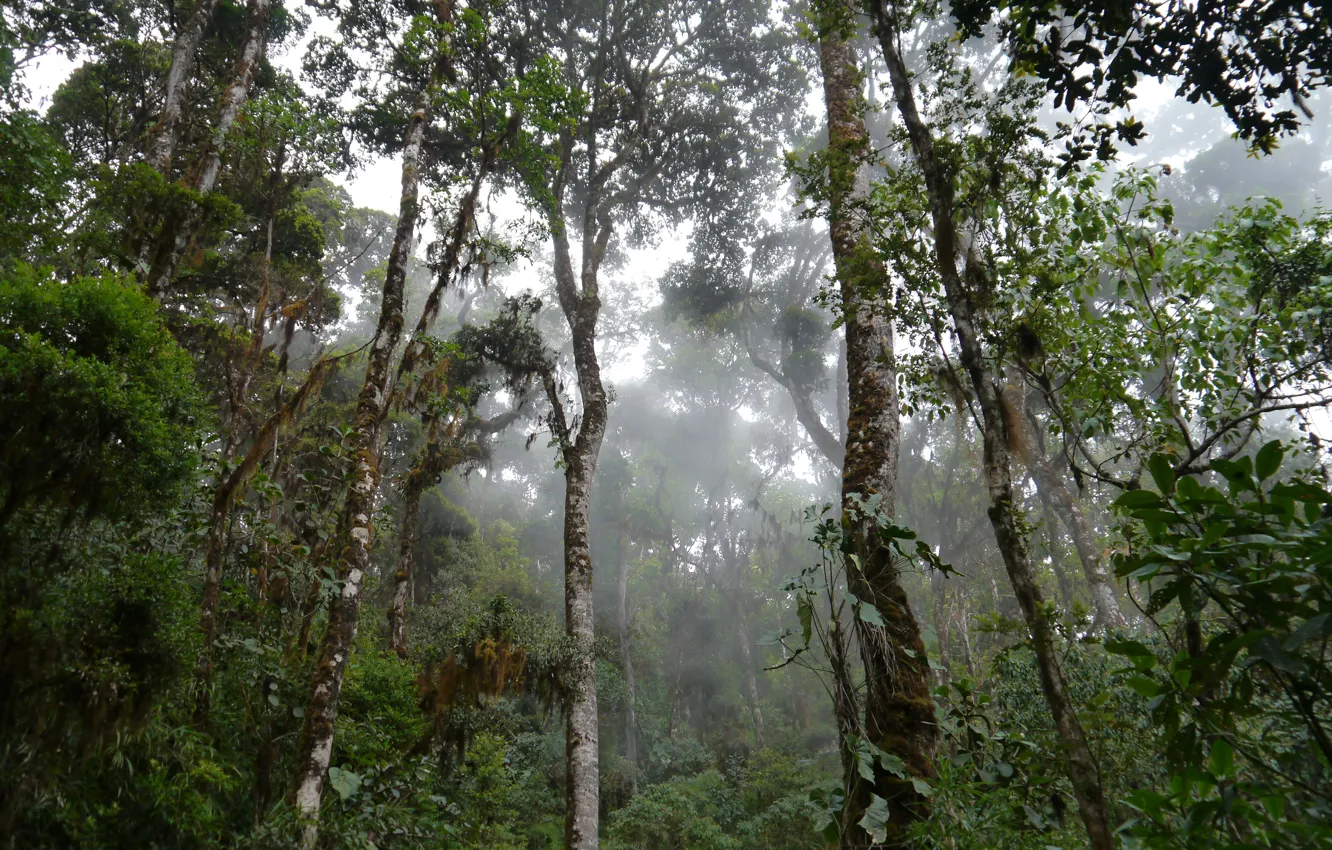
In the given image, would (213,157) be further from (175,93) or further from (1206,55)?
(1206,55)

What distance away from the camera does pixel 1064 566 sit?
51.7 ft

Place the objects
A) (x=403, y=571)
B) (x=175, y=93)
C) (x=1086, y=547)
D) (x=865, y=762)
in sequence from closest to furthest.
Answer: (x=865, y=762) → (x=175, y=93) → (x=403, y=571) → (x=1086, y=547)

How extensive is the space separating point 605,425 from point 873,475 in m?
5.11

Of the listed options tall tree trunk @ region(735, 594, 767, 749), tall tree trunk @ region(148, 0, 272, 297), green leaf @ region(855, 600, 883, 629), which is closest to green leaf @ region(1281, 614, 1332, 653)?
green leaf @ region(855, 600, 883, 629)

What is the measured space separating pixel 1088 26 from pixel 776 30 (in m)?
12.6

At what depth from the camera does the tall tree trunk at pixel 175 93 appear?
7.30 m

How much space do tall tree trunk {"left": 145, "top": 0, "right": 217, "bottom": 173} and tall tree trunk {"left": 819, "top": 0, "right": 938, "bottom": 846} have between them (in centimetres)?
711

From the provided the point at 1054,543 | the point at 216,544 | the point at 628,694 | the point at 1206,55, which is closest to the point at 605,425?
the point at 216,544

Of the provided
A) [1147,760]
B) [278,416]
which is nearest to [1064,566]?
[1147,760]

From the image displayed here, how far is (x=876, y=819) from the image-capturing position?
279 cm

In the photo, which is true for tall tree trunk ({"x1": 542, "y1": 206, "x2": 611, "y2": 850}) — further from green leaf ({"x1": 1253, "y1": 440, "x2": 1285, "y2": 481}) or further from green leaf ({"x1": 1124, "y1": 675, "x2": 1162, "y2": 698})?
green leaf ({"x1": 1253, "y1": 440, "x2": 1285, "y2": 481})

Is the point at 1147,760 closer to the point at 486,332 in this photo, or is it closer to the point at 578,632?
the point at 578,632

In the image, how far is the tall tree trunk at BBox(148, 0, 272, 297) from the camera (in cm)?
639

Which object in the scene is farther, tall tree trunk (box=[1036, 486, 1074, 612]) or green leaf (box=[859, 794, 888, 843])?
tall tree trunk (box=[1036, 486, 1074, 612])
